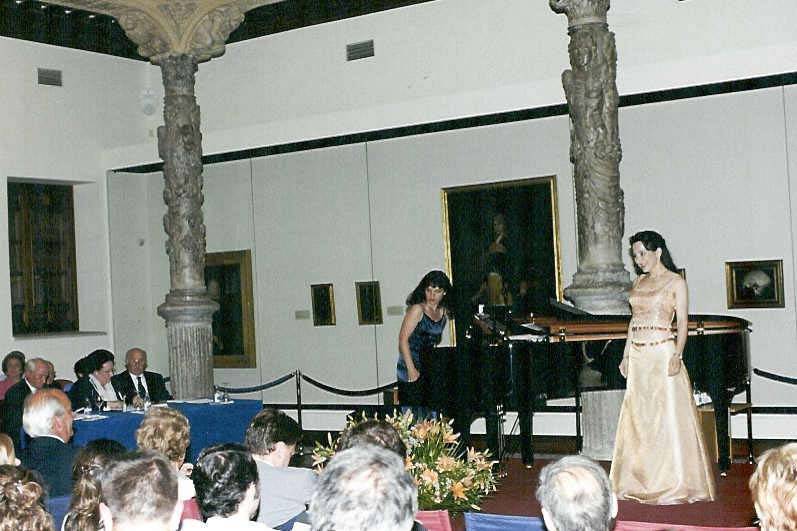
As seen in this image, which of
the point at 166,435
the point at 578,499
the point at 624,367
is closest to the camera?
the point at 578,499

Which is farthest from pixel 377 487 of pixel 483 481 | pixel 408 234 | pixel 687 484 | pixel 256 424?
pixel 408 234

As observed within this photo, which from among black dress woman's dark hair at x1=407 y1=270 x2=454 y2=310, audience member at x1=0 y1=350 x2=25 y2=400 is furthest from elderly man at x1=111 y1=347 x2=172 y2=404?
black dress woman's dark hair at x1=407 y1=270 x2=454 y2=310

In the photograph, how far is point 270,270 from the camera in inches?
623

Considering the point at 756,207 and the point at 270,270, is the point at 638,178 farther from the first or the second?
the point at 270,270

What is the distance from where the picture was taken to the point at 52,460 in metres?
6.23

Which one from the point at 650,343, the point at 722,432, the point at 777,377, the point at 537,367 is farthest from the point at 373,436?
the point at 777,377

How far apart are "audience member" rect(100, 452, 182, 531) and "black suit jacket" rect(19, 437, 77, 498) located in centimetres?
300

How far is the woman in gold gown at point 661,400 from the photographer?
7871 millimetres

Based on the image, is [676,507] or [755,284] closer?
[676,507]

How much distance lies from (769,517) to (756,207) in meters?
9.27

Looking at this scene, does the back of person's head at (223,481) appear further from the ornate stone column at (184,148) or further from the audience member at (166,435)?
the ornate stone column at (184,148)

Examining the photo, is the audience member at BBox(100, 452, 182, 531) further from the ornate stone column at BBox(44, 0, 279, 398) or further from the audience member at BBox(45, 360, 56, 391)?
the ornate stone column at BBox(44, 0, 279, 398)

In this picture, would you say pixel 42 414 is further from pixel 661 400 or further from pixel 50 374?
pixel 50 374

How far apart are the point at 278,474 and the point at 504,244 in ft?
29.3
